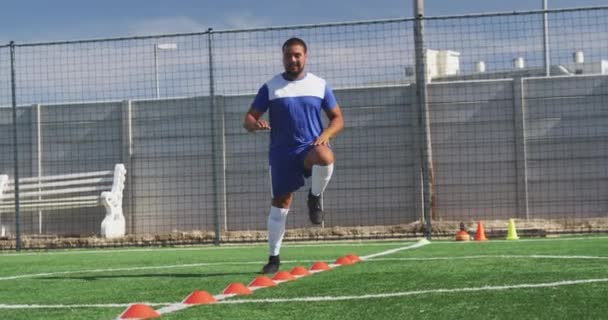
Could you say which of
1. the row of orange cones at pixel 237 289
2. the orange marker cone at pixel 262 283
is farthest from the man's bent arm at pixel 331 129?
the orange marker cone at pixel 262 283

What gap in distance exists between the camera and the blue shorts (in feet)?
25.0

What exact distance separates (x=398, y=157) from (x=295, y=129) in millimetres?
8197

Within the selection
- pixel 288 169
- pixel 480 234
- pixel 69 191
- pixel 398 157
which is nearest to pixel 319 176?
pixel 288 169

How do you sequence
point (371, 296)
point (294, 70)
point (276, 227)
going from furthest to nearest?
point (276, 227)
point (294, 70)
point (371, 296)

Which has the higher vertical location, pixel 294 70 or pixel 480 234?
pixel 294 70

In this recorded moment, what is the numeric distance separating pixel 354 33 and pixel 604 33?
3.22 m

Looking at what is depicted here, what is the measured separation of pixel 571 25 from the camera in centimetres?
1334

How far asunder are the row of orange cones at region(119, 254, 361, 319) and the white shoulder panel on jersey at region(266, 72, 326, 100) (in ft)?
4.14

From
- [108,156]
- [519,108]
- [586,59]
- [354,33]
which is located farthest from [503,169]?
[108,156]

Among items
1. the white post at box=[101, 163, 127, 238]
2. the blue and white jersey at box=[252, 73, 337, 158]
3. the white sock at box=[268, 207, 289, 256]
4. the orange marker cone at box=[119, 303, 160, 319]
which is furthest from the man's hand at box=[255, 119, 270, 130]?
the white post at box=[101, 163, 127, 238]

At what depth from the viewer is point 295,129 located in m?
7.61

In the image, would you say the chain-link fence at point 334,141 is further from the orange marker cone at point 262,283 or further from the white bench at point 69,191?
the orange marker cone at point 262,283

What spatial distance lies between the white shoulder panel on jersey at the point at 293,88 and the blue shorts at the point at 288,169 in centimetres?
40

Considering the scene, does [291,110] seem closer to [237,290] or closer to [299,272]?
[299,272]
